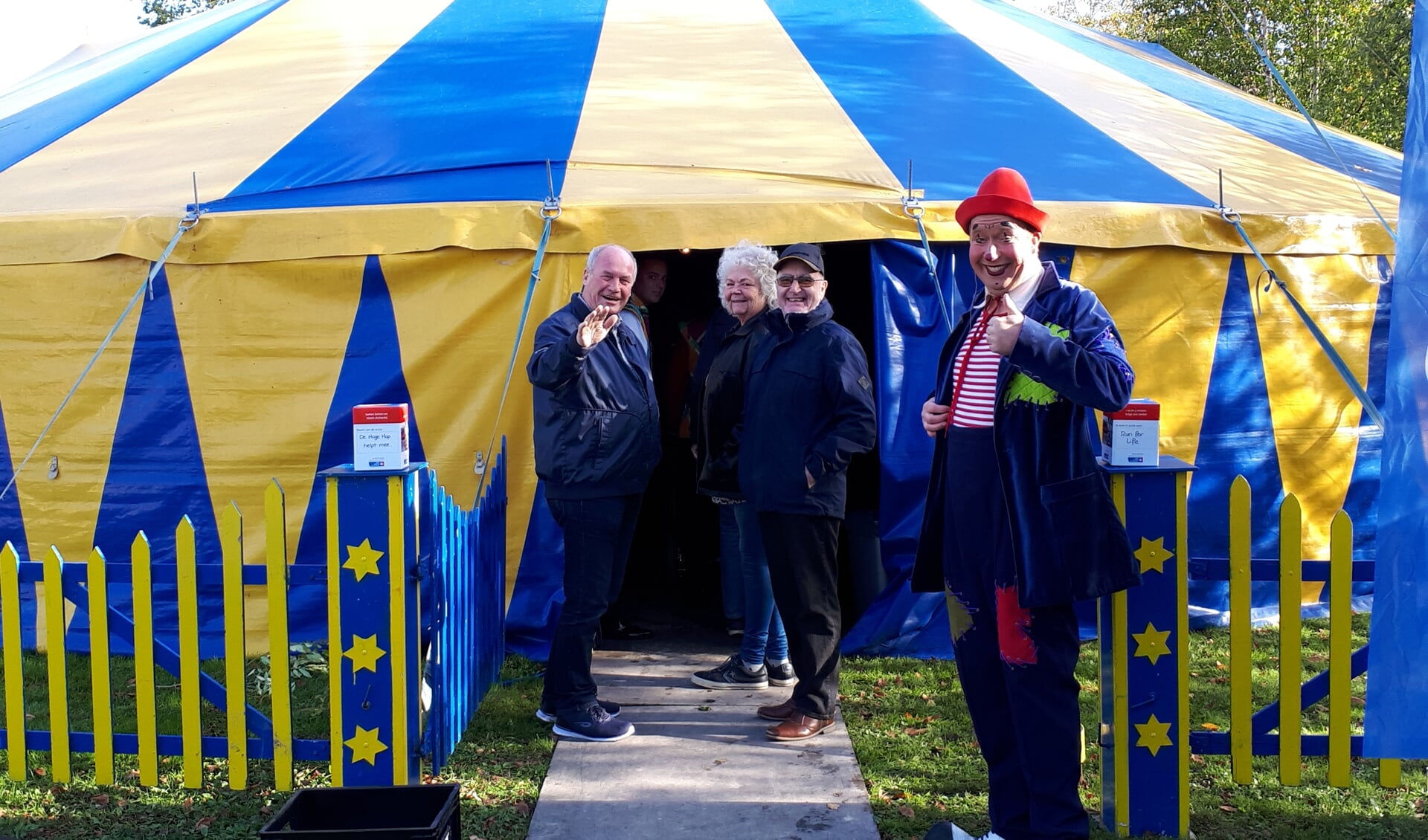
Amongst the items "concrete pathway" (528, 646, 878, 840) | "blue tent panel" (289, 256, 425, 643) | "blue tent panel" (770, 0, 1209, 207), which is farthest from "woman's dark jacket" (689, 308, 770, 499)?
"blue tent panel" (289, 256, 425, 643)

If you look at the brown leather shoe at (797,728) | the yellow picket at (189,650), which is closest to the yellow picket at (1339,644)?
the brown leather shoe at (797,728)

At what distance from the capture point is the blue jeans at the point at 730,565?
4473 millimetres

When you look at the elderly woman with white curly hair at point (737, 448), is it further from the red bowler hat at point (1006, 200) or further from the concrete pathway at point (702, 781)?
the red bowler hat at point (1006, 200)

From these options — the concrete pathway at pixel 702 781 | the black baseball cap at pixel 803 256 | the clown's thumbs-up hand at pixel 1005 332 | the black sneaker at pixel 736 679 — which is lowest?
the black sneaker at pixel 736 679

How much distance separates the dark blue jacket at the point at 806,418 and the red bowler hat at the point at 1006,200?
1178mm

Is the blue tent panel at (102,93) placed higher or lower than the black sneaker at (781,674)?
higher

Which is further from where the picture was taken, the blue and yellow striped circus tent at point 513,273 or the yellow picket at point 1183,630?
the blue and yellow striped circus tent at point 513,273

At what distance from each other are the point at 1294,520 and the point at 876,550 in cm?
215

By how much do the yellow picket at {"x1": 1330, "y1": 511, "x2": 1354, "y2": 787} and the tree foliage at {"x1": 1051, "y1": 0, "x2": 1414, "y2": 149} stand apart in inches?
351

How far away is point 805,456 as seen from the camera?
12.1 feet

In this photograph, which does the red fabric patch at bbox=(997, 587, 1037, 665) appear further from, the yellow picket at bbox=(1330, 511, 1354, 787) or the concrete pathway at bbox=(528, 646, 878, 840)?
the yellow picket at bbox=(1330, 511, 1354, 787)

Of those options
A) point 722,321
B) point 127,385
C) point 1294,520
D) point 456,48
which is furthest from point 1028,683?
point 456,48

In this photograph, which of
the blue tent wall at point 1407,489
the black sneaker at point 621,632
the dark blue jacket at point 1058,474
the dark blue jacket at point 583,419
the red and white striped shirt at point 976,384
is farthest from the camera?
the black sneaker at point 621,632

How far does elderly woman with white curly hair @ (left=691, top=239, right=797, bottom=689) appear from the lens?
4.11m
